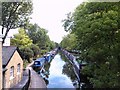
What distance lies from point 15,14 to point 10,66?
15.4 metres

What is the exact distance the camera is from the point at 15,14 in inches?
1352

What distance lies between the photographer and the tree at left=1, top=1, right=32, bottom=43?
110 feet

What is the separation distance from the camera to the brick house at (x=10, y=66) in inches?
731

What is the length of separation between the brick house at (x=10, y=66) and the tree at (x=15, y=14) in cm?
1151

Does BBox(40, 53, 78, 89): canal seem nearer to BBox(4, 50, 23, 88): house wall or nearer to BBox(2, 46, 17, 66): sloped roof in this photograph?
BBox(4, 50, 23, 88): house wall

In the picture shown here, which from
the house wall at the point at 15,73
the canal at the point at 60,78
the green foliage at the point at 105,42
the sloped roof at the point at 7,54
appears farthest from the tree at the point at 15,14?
the green foliage at the point at 105,42

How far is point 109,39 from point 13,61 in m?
9.87

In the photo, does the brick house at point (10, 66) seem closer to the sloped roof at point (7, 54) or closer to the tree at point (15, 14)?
the sloped roof at point (7, 54)

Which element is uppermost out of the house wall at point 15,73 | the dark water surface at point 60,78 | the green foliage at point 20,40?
the green foliage at point 20,40

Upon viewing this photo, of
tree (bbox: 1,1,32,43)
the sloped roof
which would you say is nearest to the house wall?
the sloped roof

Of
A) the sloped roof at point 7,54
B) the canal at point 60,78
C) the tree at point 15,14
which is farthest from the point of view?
the tree at point 15,14

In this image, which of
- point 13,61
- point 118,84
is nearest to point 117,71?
point 118,84

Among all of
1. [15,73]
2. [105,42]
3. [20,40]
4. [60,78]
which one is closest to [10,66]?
[15,73]

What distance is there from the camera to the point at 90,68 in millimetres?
15070
